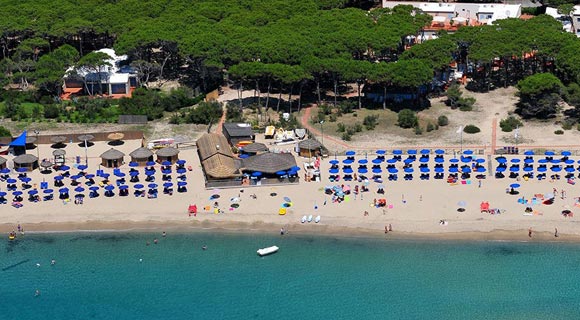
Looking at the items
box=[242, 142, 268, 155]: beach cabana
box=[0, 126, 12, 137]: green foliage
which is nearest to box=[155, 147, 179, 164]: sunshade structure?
box=[242, 142, 268, 155]: beach cabana

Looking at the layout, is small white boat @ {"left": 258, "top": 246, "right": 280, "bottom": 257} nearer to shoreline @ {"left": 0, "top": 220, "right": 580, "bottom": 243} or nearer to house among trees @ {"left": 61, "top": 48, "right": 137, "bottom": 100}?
shoreline @ {"left": 0, "top": 220, "right": 580, "bottom": 243}

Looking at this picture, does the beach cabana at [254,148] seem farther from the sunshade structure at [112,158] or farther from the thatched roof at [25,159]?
the thatched roof at [25,159]

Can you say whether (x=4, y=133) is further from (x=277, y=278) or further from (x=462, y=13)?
(x=462, y=13)

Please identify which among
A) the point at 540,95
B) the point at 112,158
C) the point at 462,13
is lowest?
the point at 112,158

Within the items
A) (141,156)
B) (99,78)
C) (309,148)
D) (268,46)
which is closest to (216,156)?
(141,156)

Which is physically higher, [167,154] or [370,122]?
[370,122]

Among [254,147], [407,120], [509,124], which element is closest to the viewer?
[254,147]

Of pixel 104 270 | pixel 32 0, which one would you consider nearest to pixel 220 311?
pixel 104 270
